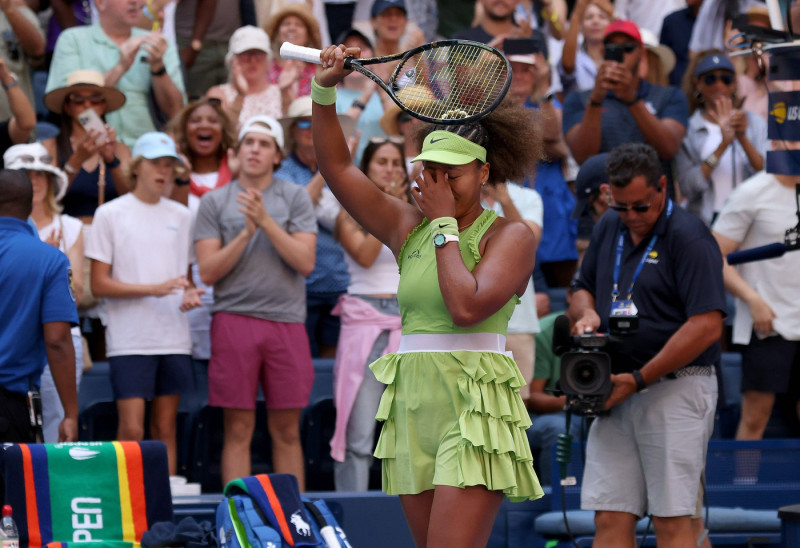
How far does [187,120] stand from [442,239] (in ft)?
14.6

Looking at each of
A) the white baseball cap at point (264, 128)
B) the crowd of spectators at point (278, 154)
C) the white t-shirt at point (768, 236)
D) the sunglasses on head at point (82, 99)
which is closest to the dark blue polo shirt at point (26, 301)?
the crowd of spectators at point (278, 154)

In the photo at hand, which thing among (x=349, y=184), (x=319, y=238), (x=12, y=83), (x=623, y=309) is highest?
(x=12, y=83)

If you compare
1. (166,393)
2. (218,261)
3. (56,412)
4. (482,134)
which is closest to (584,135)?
(218,261)

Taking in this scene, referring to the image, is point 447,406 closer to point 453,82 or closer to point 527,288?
point 453,82

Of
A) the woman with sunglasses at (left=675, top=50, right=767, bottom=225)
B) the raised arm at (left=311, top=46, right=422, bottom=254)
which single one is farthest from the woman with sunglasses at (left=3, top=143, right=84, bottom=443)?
the woman with sunglasses at (left=675, top=50, right=767, bottom=225)

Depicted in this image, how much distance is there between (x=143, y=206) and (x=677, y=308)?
3186mm

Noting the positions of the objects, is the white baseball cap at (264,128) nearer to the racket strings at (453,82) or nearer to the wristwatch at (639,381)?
the wristwatch at (639,381)

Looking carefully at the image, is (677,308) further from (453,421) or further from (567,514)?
(453,421)

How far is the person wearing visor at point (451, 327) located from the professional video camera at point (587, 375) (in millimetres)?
1348

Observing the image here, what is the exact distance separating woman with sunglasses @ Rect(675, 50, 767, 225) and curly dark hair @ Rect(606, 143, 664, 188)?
11.4ft

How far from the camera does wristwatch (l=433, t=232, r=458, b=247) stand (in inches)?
152

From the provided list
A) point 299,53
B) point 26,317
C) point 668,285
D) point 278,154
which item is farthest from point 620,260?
point 26,317

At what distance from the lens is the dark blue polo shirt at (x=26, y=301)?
5.73 metres

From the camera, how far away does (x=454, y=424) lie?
3.93 metres
